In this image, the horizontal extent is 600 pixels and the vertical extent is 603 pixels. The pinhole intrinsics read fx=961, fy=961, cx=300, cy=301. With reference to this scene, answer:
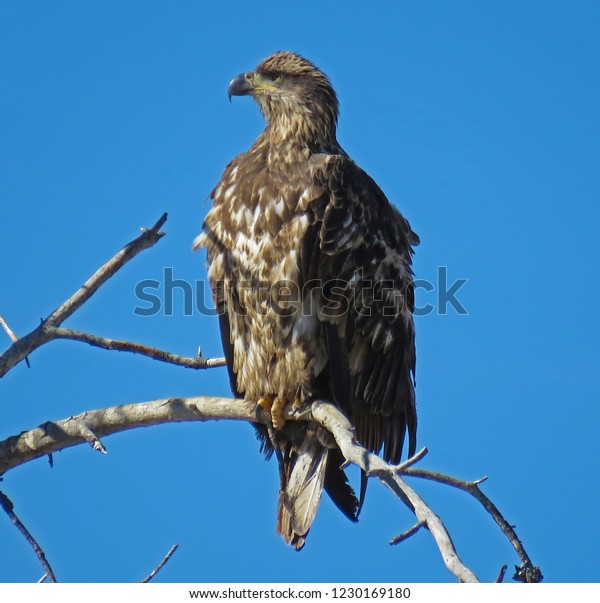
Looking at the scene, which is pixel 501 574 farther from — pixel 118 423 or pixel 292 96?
pixel 292 96

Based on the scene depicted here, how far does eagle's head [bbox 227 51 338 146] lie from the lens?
5879 millimetres

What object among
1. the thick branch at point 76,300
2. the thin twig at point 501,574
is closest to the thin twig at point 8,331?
the thick branch at point 76,300

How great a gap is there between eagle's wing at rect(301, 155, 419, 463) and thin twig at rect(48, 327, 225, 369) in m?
0.73

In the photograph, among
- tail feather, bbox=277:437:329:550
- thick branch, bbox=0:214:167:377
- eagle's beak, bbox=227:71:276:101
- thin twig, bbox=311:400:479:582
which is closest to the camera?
thin twig, bbox=311:400:479:582

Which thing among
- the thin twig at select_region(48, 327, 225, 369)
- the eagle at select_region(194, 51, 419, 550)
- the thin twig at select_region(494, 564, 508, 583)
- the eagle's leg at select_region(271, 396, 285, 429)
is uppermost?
the eagle at select_region(194, 51, 419, 550)

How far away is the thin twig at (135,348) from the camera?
425 cm

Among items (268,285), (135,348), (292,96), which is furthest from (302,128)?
(135,348)

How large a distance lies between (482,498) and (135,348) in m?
1.75

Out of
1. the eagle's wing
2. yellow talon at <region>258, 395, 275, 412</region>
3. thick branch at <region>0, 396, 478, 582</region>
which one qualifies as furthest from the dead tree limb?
the eagle's wing

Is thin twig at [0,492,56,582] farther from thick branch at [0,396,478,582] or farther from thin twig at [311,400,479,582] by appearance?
thin twig at [311,400,479,582]

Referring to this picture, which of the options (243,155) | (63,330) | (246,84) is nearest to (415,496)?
(63,330)

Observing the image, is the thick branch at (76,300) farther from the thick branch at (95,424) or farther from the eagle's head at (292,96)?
the eagle's head at (292,96)
